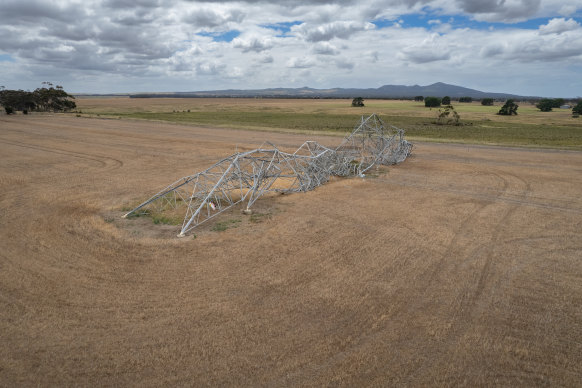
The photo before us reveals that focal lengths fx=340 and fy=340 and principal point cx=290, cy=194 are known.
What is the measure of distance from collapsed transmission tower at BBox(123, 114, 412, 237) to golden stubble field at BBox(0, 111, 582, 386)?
1165mm

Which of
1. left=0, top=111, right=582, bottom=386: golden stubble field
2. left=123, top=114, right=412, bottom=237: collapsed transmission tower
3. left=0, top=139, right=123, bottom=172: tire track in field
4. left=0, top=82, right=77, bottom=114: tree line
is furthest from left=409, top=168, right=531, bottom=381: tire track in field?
left=0, top=82, right=77, bottom=114: tree line

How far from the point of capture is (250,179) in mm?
17391

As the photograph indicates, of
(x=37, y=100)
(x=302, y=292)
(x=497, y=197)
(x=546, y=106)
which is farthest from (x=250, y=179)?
(x=546, y=106)

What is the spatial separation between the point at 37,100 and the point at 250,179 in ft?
306

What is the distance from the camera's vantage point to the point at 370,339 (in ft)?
23.6

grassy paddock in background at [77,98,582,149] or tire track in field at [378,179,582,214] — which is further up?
grassy paddock in background at [77,98,582,149]

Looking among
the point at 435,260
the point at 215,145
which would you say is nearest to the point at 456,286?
the point at 435,260

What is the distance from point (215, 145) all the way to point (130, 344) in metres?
29.0

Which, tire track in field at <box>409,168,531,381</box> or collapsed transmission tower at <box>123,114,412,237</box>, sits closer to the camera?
tire track in field at <box>409,168,531,381</box>

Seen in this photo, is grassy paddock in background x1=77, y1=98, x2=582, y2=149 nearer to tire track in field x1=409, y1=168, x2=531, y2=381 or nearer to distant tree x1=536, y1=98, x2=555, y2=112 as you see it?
distant tree x1=536, y1=98, x2=555, y2=112

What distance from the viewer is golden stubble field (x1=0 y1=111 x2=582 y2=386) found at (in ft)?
21.4

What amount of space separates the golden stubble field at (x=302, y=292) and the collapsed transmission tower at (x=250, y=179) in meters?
1.17

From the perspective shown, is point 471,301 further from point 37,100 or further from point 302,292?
point 37,100

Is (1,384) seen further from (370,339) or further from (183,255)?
(370,339)
